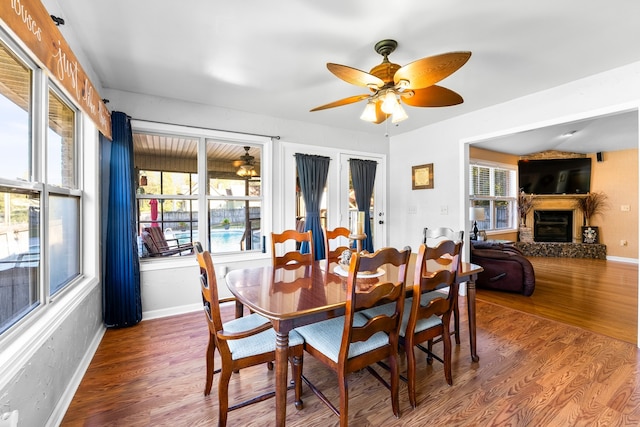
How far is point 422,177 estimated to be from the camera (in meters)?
4.53

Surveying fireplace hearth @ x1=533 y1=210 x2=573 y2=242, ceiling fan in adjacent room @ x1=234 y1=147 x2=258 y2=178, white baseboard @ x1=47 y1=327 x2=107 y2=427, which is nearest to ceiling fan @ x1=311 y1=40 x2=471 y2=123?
ceiling fan in adjacent room @ x1=234 y1=147 x2=258 y2=178

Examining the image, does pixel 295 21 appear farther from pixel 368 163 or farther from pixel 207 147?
pixel 368 163

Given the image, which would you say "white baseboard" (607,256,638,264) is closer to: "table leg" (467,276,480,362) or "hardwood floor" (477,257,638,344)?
"hardwood floor" (477,257,638,344)

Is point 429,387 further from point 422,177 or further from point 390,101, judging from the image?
point 422,177

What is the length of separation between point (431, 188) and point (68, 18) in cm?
427

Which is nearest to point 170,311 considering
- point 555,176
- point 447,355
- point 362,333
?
point 362,333

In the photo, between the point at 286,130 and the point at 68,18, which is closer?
the point at 68,18

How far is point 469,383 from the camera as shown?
2029mm

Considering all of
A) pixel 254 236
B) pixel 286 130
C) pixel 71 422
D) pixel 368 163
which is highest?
pixel 286 130

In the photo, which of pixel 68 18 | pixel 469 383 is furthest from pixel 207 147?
pixel 469 383

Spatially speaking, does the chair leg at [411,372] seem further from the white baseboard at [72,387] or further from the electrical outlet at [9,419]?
the white baseboard at [72,387]

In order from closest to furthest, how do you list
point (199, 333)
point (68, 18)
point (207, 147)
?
point (68, 18), point (199, 333), point (207, 147)

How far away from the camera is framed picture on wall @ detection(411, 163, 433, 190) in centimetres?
441

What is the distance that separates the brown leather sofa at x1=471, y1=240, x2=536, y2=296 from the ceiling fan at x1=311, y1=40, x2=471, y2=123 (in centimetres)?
285
